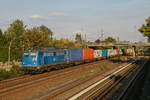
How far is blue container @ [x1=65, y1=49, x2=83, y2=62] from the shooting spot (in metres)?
26.9

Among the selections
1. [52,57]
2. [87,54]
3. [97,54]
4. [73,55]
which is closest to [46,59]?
[52,57]

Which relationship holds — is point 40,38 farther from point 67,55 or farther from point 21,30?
point 21,30

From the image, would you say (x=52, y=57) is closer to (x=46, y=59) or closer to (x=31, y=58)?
(x=46, y=59)

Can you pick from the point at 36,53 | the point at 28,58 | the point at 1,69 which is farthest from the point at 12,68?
the point at 36,53

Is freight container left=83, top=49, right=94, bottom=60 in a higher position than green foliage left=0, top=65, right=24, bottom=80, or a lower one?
higher

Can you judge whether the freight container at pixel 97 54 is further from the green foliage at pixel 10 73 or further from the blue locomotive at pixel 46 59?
the green foliage at pixel 10 73

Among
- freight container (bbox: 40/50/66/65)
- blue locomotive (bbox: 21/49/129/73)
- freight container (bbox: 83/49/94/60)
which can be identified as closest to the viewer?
blue locomotive (bbox: 21/49/129/73)

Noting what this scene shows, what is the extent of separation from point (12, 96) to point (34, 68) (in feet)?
25.5

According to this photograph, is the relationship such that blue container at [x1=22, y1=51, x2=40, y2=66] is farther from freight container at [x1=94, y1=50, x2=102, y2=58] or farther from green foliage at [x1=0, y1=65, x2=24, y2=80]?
freight container at [x1=94, y1=50, x2=102, y2=58]

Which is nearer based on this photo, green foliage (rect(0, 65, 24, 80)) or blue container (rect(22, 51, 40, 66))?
green foliage (rect(0, 65, 24, 80))

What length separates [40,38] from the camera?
3888 centimetres

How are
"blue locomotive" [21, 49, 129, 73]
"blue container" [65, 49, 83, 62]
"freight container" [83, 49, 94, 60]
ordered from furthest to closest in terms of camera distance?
"freight container" [83, 49, 94, 60]
"blue container" [65, 49, 83, 62]
"blue locomotive" [21, 49, 129, 73]

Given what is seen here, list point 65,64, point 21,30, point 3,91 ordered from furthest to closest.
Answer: point 21,30 → point 65,64 → point 3,91

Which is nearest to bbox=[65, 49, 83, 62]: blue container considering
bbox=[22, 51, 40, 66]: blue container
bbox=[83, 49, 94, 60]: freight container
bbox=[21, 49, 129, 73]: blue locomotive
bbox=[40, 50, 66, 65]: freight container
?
bbox=[21, 49, 129, 73]: blue locomotive
